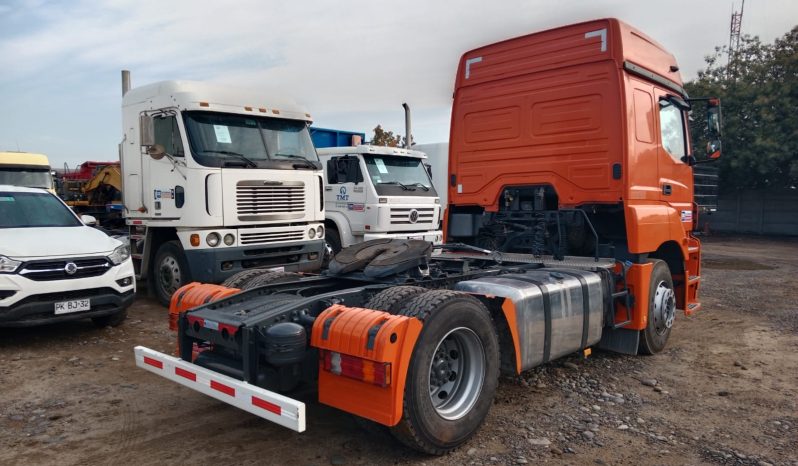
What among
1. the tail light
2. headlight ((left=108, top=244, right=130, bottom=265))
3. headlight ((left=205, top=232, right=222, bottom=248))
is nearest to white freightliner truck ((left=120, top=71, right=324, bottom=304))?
headlight ((left=205, top=232, right=222, bottom=248))

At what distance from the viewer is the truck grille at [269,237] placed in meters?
8.38

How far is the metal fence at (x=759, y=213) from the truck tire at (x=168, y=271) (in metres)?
20.7

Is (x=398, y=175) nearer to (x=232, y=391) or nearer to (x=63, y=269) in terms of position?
(x=63, y=269)

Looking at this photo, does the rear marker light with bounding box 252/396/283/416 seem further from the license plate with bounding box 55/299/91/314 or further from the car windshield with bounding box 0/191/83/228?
the car windshield with bounding box 0/191/83/228

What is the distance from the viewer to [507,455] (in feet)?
12.6

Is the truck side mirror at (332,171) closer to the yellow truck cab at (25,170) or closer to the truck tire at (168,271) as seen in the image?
the truck tire at (168,271)

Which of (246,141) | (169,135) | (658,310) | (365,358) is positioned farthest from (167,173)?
(658,310)

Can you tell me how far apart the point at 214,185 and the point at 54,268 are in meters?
2.27

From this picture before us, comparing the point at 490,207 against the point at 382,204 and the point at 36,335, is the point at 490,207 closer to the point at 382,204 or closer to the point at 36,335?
the point at 382,204

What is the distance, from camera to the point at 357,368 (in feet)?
11.3

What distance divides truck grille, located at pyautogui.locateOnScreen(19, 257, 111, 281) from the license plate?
264 mm

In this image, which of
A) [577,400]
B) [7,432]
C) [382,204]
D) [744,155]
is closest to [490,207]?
[577,400]

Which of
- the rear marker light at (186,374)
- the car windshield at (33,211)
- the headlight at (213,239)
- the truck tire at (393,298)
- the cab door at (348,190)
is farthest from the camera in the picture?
the cab door at (348,190)

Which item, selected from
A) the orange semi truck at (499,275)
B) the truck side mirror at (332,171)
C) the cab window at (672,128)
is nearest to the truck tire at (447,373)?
the orange semi truck at (499,275)
